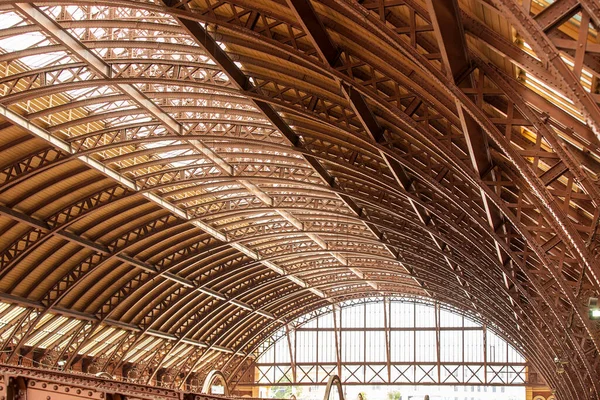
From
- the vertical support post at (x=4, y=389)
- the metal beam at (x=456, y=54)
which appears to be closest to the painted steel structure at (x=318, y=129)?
the metal beam at (x=456, y=54)

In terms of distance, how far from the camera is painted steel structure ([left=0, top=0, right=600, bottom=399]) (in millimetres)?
15758

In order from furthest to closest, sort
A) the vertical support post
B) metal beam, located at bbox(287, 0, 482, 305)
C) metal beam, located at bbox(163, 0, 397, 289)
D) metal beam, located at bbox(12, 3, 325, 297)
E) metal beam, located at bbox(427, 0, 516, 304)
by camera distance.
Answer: metal beam, located at bbox(12, 3, 325, 297), metal beam, located at bbox(163, 0, 397, 289), metal beam, located at bbox(287, 0, 482, 305), metal beam, located at bbox(427, 0, 516, 304), the vertical support post

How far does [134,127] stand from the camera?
3516cm

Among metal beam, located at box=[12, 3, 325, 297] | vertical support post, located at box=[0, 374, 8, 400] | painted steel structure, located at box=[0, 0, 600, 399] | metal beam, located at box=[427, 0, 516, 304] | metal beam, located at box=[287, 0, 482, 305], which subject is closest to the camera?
vertical support post, located at box=[0, 374, 8, 400]

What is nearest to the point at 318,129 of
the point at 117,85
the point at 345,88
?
the point at 345,88

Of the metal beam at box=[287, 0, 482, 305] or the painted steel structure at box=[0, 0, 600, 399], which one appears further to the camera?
the metal beam at box=[287, 0, 482, 305]

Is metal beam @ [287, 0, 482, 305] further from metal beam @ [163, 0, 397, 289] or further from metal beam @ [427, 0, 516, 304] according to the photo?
metal beam @ [427, 0, 516, 304]

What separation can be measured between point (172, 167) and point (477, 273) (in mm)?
17575

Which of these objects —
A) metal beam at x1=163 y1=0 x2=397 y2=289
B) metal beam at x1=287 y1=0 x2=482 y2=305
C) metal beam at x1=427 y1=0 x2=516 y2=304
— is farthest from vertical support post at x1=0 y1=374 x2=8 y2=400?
metal beam at x1=163 y1=0 x2=397 y2=289

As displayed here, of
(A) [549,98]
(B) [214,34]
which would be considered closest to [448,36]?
(A) [549,98]

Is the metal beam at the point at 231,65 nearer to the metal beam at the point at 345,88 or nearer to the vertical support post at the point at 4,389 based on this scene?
the metal beam at the point at 345,88

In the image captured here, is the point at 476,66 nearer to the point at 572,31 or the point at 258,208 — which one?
the point at 572,31

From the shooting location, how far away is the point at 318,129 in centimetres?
3050

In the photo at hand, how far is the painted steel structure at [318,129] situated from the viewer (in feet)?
51.7
